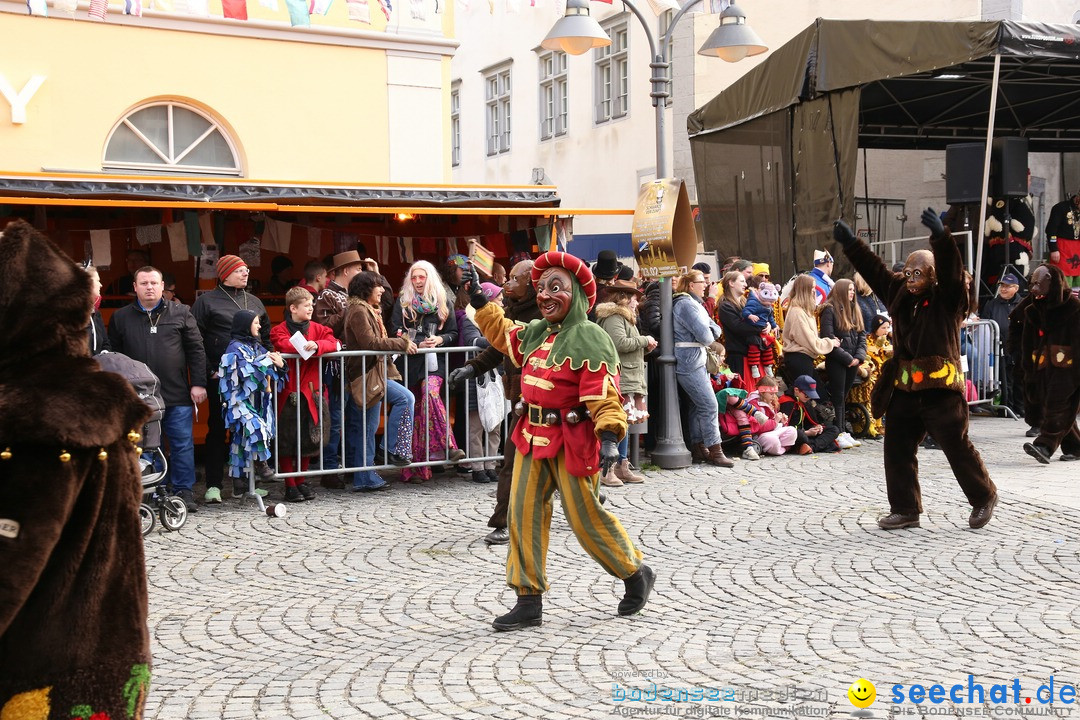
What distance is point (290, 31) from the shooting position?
17.6m

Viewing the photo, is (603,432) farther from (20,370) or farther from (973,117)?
(973,117)

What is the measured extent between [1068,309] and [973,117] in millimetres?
8504

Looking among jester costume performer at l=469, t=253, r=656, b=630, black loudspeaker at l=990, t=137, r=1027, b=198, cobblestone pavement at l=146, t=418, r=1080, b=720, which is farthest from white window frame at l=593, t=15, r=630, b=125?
jester costume performer at l=469, t=253, r=656, b=630

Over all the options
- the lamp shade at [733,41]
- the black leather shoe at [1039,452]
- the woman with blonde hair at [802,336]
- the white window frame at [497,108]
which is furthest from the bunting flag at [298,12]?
the white window frame at [497,108]

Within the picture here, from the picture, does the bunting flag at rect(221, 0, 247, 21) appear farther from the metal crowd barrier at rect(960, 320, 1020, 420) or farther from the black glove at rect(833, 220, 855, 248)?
the black glove at rect(833, 220, 855, 248)

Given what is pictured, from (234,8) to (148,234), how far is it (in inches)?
229

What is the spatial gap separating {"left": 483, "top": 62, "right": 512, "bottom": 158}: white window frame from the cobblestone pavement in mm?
24981

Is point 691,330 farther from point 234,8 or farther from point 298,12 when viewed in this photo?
point 234,8

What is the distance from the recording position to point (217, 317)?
9.52 meters

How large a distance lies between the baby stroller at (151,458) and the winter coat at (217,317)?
37.1 inches

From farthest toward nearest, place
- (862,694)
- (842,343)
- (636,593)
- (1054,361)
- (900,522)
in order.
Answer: (842,343) → (1054,361) → (900,522) → (636,593) → (862,694)

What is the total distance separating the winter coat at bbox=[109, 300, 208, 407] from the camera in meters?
8.89

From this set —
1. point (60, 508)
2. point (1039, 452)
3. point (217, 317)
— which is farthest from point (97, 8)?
point (60, 508)

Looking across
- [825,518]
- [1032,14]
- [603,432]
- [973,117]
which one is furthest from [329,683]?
[1032,14]
